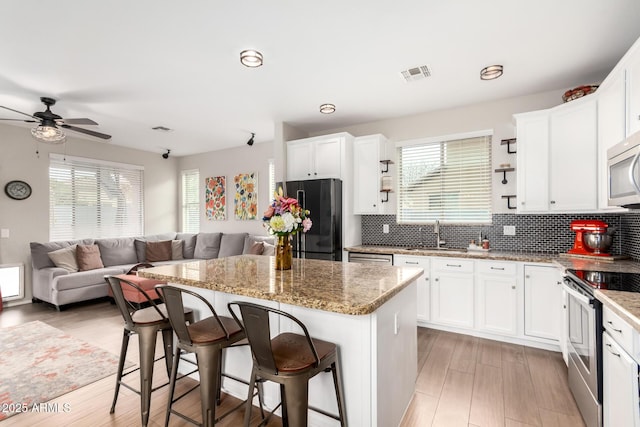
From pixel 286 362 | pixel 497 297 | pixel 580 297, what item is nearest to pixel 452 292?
pixel 497 297

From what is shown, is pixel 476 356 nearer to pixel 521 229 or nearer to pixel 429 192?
pixel 521 229

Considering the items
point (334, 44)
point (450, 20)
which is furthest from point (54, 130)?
point (450, 20)

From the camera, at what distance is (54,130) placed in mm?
3373

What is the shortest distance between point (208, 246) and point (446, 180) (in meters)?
4.35

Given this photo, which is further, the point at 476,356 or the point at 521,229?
the point at 521,229

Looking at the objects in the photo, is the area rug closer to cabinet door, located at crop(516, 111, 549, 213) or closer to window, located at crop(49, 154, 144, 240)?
window, located at crop(49, 154, 144, 240)

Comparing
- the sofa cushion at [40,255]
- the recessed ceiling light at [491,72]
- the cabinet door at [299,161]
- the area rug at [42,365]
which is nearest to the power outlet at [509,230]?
the recessed ceiling light at [491,72]

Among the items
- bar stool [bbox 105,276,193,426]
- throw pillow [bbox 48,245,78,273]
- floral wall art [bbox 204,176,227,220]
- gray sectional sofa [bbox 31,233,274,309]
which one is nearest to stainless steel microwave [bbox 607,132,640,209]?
bar stool [bbox 105,276,193,426]

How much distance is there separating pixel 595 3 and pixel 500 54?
66cm

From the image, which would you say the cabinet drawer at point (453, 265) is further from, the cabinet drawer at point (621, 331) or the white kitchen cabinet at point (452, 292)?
the cabinet drawer at point (621, 331)

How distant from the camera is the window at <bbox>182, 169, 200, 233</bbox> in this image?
6805 mm

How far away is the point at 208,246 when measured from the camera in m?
5.88

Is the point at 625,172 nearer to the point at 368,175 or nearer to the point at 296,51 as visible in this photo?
the point at 296,51

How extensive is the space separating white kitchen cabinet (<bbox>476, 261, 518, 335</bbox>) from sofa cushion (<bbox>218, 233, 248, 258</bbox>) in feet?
12.9
